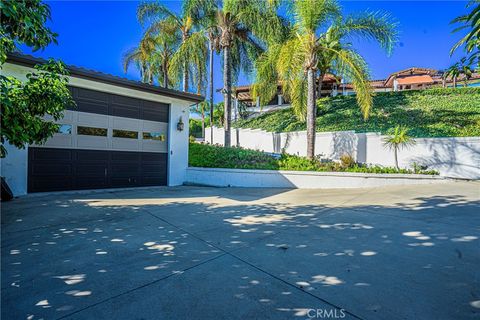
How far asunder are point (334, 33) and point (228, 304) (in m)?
11.2

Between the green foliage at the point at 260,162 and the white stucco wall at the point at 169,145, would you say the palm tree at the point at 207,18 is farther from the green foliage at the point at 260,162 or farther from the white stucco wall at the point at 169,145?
the green foliage at the point at 260,162

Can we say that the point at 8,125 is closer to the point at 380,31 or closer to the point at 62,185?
the point at 62,185

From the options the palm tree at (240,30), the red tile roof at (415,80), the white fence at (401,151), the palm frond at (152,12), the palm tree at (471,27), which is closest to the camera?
the palm tree at (471,27)

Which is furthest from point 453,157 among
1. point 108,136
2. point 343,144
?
point 108,136

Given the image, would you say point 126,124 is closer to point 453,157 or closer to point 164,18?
point 164,18

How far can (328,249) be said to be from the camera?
3.26 m

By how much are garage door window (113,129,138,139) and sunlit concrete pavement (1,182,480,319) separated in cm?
432

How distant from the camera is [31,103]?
12.9 feet

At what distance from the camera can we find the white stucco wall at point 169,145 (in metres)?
6.98

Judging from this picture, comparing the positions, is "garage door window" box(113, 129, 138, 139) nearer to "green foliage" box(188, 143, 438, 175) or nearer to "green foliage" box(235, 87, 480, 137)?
"green foliage" box(188, 143, 438, 175)

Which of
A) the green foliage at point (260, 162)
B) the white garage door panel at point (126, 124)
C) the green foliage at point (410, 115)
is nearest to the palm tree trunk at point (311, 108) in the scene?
the green foliage at point (260, 162)

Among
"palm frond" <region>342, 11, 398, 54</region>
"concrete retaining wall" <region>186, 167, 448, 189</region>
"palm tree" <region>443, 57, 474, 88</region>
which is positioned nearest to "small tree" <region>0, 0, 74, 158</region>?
"palm tree" <region>443, 57, 474, 88</region>

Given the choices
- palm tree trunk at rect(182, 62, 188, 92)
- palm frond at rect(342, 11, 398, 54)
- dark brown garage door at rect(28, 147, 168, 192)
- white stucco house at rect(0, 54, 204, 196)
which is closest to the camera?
white stucco house at rect(0, 54, 204, 196)

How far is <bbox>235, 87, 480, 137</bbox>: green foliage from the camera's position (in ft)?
37.3
